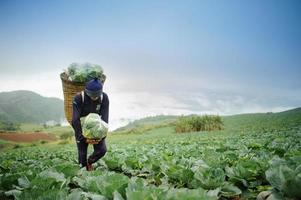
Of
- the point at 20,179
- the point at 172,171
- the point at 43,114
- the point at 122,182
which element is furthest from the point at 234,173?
the point at 43,114

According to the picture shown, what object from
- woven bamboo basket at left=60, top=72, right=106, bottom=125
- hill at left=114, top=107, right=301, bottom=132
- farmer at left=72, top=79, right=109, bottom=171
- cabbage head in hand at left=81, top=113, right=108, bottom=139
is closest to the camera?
cabbage head in hand at left=81, top=113, right=108, bottom=139

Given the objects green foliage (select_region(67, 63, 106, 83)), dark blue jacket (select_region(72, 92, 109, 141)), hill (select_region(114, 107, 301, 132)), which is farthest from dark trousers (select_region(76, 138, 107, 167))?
hill (select_region(114, 107, 301, 132))

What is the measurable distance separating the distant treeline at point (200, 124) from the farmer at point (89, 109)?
23246 mm

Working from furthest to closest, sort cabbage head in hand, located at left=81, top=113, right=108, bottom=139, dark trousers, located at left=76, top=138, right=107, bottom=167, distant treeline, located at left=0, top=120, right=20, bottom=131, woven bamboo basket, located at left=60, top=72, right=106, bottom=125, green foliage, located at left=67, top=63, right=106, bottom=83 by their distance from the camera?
distant treeline, located at left=0, top=120, right=20, bottom=131 < green foliage, located at left=67, top=63, right=106, bottom=83 < woven bamboo basket, located at left=60, top=72, right=106, bottom=125 < dark trousers, located at left=76, top=138, right=107, bottom=167 < cabbage head in hand, located at left=81, top=113, right=108, bottom=139

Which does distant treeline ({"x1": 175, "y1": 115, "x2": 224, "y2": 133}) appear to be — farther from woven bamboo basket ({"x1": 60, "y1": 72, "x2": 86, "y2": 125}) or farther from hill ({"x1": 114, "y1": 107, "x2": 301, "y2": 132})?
woven bamboo basket ({"x1": 60, "y1": 72, "x2": 86, "y2": 125})

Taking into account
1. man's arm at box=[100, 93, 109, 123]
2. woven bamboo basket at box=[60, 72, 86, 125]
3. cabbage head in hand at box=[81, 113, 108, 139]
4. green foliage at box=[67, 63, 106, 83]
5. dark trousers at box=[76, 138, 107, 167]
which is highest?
green foliage at box=[67, 63, 106, 83]

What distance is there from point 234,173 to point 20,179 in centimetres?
255

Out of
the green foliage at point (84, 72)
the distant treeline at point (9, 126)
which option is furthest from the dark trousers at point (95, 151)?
the distant treeline at point (9, 126)

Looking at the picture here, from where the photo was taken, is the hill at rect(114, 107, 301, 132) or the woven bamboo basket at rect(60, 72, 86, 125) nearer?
the woven bamboo basket at rect(60, 72, 86, 125)

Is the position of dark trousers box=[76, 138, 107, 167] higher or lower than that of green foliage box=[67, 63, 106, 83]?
lower

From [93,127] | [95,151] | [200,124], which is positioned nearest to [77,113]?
[93,127]

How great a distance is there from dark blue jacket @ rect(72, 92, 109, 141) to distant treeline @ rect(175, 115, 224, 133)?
23242 millimetres

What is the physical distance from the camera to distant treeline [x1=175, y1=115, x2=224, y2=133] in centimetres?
2855

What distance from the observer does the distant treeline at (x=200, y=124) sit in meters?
28.5
